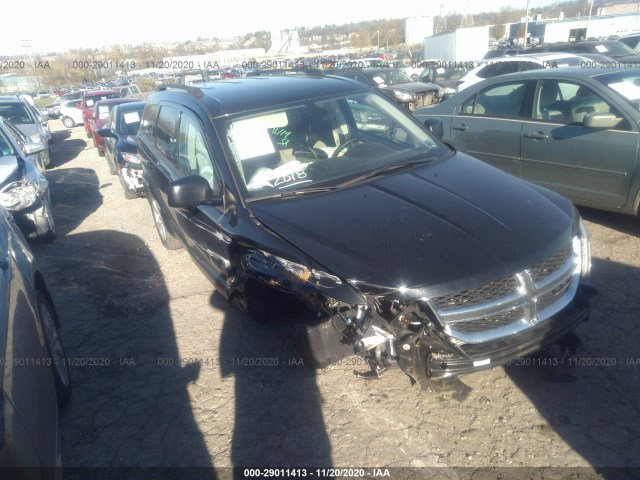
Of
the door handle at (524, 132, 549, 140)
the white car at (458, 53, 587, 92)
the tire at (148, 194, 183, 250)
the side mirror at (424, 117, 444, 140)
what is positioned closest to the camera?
the side mirror at (424, 117, 444, 140)

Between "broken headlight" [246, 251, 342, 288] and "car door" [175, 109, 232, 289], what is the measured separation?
1.29 feet

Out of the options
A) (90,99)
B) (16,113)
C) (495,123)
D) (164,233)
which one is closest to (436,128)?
(495,123)

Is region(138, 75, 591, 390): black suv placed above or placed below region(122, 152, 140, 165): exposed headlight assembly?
above

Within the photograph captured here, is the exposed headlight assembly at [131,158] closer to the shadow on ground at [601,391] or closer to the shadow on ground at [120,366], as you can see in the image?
the shadow on ground at [120,366]

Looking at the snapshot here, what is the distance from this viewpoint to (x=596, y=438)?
2.54m

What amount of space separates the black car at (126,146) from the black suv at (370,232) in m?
3.88

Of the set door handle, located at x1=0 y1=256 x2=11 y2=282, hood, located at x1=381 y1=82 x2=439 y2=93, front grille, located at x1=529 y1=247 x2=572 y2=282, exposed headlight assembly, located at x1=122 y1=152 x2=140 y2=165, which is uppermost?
door handle, located at x1=0 y1=256 x2=11 y2=282

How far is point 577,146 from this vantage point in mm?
4875

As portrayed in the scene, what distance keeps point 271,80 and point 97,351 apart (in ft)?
8.89

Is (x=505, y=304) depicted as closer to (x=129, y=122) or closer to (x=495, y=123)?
(x=495, y=123)

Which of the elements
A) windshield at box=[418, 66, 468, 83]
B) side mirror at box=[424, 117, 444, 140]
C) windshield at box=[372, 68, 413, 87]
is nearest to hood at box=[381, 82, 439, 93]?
windshield at box=[372, 68, 413, 87]

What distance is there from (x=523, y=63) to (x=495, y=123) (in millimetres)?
6877

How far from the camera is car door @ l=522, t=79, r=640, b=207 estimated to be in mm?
4586

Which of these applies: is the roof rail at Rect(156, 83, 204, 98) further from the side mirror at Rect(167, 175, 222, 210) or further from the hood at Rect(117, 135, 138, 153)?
the hood at Rect(117, 135, 138, 153)
